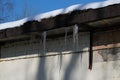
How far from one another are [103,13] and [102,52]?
2.92 ft

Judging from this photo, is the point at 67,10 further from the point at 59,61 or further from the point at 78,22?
the point at 59,61

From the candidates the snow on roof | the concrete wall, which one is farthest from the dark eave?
the concrete wall

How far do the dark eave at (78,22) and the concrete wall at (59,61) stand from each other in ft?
1.01

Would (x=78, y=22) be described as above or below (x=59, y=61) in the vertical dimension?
above

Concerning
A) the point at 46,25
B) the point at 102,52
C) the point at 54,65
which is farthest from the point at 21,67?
the point at 102,52

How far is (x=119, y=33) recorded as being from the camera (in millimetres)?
6637

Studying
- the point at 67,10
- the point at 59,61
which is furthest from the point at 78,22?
the point at 59,61

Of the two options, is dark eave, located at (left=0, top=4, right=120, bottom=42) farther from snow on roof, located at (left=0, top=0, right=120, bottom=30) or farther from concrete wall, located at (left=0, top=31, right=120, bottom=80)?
concrete wall, located at (left=0, top=31, right=120, bottom=80)

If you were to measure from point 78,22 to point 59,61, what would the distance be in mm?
1144

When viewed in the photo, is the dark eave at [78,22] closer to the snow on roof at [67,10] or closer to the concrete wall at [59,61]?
the snow on roof at [67,10]

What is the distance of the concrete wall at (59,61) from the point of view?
6.67m

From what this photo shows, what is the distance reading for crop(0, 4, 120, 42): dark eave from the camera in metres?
6.10

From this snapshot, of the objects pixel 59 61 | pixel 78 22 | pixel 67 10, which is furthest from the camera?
pixel 59 61

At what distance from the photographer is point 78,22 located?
6461 mm
